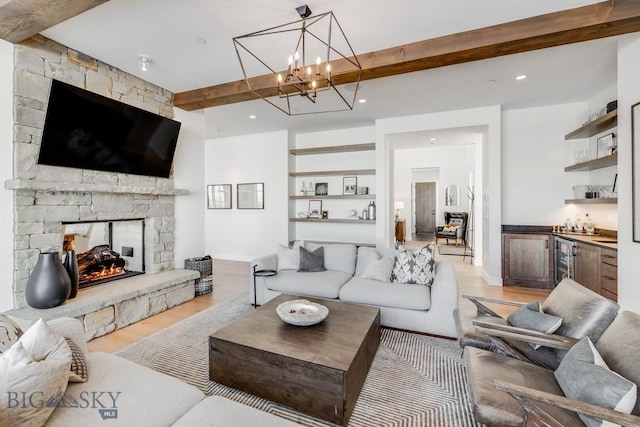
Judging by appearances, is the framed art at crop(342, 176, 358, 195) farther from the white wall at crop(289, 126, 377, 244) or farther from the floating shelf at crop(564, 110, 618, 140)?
the floating shelf at crop(564, 110, 618, 140)

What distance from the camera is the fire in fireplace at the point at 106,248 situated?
3.33m

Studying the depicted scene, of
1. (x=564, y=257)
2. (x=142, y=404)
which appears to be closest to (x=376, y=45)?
(x=142, y=404)

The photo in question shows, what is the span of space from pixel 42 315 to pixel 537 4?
487 centimetres

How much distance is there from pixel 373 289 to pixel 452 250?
5650mm

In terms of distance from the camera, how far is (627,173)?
277 cm

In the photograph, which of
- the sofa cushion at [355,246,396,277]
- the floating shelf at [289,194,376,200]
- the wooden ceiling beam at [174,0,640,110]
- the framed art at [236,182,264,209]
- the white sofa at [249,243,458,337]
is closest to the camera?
the wooden ceiling beam at [174,0,640,110]

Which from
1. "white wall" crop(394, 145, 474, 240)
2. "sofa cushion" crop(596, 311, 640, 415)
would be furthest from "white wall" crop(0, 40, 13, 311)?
"white wall" crop(394, 145, 474, 240)

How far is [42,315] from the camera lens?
246 cm

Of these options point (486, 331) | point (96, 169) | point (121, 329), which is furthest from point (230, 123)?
point (486, 331)

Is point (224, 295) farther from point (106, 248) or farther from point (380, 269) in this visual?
point (380, 269)

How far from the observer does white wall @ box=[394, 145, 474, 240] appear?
963 cm

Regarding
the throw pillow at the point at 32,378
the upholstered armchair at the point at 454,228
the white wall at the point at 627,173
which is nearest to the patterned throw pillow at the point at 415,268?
the white wall at the point at 627,173

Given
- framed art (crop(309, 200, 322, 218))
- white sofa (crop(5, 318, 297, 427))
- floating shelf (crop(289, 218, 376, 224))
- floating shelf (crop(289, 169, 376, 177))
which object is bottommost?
white sofa (crop(5, 318, 297, 427))

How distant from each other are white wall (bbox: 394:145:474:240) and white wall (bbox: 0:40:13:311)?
9532 mm
